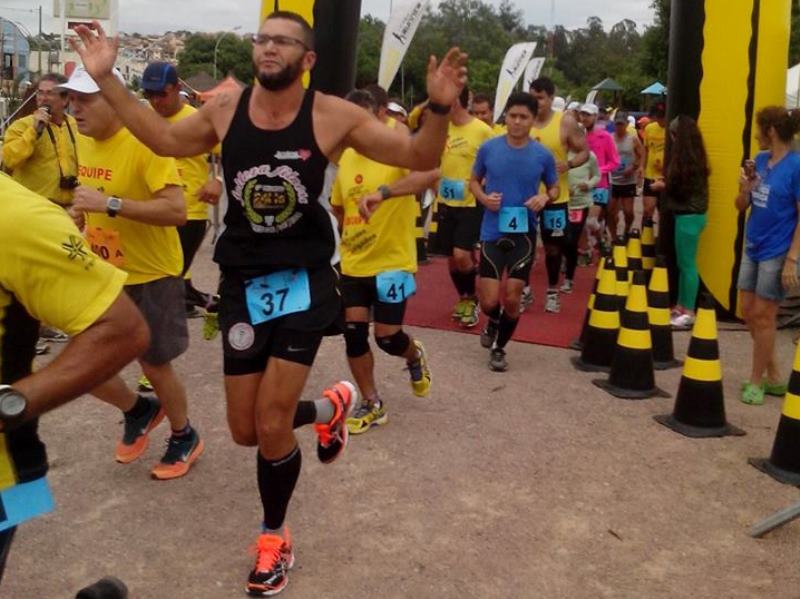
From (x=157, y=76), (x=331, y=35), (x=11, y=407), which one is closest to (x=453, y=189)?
(x=331, y=35)

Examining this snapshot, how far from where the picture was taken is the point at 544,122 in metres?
8.99

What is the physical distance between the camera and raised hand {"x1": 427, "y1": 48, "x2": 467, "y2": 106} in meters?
3.24

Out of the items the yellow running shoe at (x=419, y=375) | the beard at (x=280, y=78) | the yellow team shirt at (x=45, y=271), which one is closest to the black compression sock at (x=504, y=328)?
the yellow running shoe at (x=419, y=375)

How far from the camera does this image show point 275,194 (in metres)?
3.55

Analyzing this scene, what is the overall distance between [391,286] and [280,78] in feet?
6.89

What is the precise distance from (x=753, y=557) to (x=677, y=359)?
343 cm

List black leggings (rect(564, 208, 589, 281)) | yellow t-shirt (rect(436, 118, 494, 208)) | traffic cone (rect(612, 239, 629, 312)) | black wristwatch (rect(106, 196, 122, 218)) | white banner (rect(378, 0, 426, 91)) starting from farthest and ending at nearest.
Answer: white banner (rect(378, 0, 426, 91)) → black leggings (rect(564, 208, 589, 281)) → yellow t-shirt (rect(436, 118, 494, 208)) → traffic cone (rect(612, 239, 629, 312)) → black wristwatch (rect(106, 196, 122, 218))

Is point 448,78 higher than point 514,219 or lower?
higher

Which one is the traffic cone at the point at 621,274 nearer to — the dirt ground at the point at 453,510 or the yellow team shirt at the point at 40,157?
the dirt ground at the point at 453,510

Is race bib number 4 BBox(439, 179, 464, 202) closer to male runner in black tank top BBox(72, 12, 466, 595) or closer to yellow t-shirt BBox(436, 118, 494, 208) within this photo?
yellow t-shirt BBox(436, 118, 494, 208)

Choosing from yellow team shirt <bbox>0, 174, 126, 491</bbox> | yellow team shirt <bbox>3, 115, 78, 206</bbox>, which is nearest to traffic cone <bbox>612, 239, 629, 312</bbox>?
yellow team shirt <bbox>3, 115, 78, 206</bbox>

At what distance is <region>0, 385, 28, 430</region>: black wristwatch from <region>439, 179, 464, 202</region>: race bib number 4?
6.98m

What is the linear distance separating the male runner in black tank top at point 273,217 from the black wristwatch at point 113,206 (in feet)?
1.93

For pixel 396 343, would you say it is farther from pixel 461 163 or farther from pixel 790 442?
pixel 461 163
